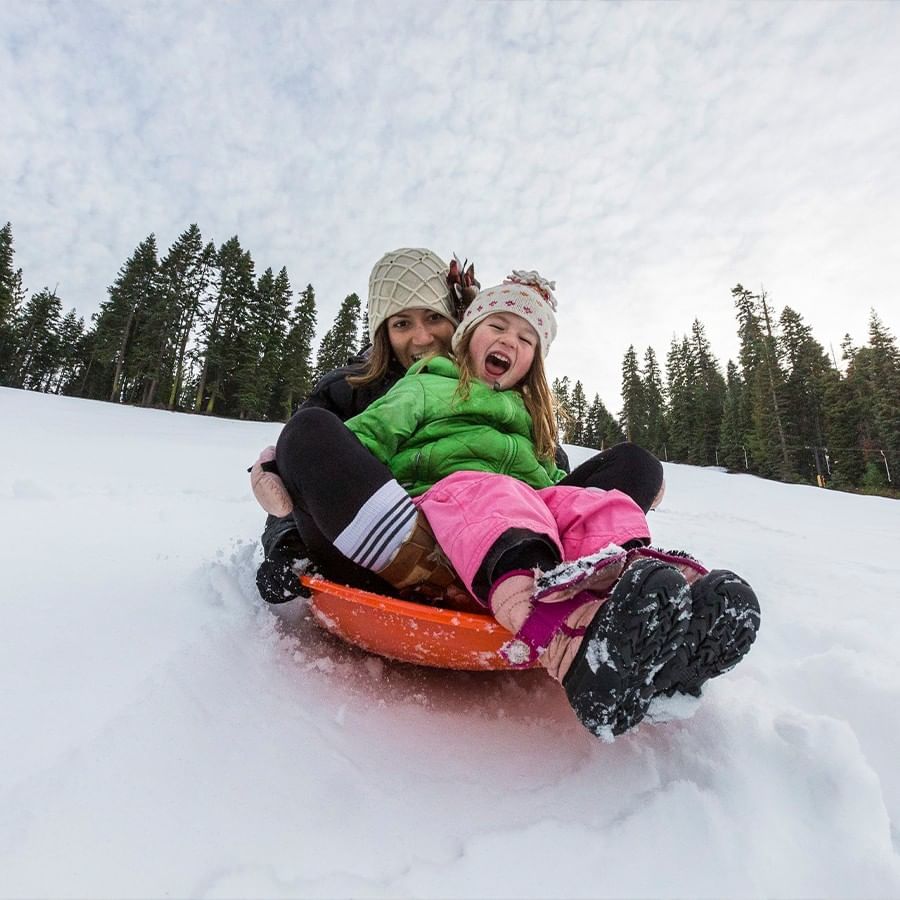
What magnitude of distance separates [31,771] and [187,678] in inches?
12.2

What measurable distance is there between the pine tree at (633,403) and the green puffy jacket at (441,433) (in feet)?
134

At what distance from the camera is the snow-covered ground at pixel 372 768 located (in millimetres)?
701

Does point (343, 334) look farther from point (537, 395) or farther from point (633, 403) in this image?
point (537, 395)

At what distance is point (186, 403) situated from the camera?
144ft

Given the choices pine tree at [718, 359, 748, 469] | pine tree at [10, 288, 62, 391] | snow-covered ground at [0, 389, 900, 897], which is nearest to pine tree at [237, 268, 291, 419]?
pine tree at [10, 288, 62, 391]

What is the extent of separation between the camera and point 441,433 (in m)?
1.58

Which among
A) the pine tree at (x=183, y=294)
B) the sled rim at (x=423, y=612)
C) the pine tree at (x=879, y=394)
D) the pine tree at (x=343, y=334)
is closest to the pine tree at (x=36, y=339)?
the pine tree at (x=183, y=294)

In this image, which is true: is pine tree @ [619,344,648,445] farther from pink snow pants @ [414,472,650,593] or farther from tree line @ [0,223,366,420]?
pink snow pants @ [414,472,650,593]

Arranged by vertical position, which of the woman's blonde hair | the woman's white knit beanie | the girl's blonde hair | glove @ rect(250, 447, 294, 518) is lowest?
glove @ rect(250, 447, 294, 518)

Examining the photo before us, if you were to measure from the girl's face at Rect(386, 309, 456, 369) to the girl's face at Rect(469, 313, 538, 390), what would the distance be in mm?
499

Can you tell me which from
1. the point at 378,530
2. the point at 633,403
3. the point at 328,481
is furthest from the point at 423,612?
the point at 633,403

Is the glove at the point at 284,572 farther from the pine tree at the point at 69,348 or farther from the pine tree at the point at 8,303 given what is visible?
the pine tree at the point at 69,348

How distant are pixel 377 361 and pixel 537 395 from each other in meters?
0.80

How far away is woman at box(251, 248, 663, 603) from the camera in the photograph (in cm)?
133
